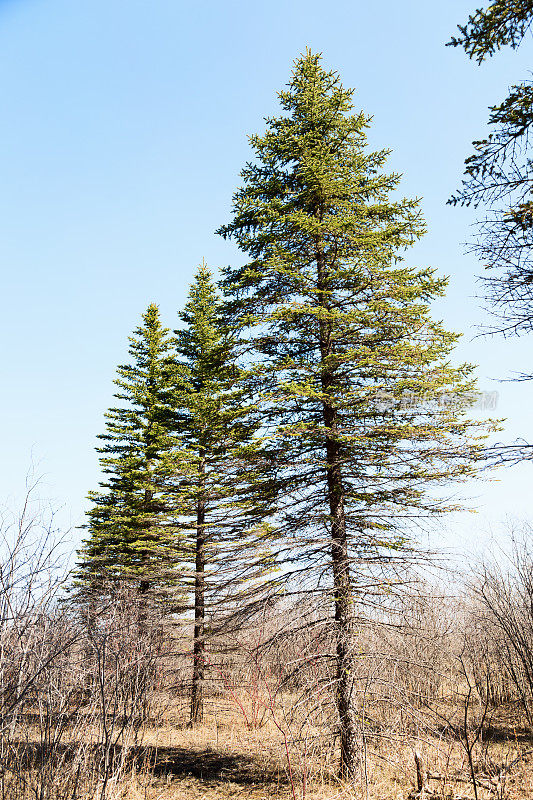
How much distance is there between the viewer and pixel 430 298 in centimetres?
983

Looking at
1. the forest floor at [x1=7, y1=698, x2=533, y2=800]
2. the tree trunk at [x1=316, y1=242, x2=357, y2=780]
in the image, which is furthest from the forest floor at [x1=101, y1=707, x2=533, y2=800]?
the tree trunk at [x1=316, y1=242, x2=357, y2=780]

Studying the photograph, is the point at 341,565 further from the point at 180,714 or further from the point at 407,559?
the point at 180,714

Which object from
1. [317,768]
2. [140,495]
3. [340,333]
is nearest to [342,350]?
[340,333]

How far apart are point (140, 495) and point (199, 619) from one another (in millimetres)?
6165

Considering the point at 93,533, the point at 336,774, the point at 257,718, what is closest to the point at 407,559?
the point at 336,774

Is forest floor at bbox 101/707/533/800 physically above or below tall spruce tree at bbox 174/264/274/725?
below

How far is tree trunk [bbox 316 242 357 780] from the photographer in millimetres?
8047

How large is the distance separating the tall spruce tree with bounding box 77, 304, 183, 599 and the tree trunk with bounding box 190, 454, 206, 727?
3.21 ft

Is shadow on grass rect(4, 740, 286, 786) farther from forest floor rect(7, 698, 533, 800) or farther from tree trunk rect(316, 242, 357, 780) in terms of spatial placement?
tree trunk rect(316, 242, 357, 780)

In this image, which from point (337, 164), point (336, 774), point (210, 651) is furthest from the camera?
point (210, 651)

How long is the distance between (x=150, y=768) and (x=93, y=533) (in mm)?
11121

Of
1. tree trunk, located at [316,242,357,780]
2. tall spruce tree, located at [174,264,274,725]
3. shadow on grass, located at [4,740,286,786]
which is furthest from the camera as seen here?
tall spruce tree, located at [174,264,274,725]

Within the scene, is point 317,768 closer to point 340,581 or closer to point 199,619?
point 340,581

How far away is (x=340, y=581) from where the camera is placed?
28.3 ft
